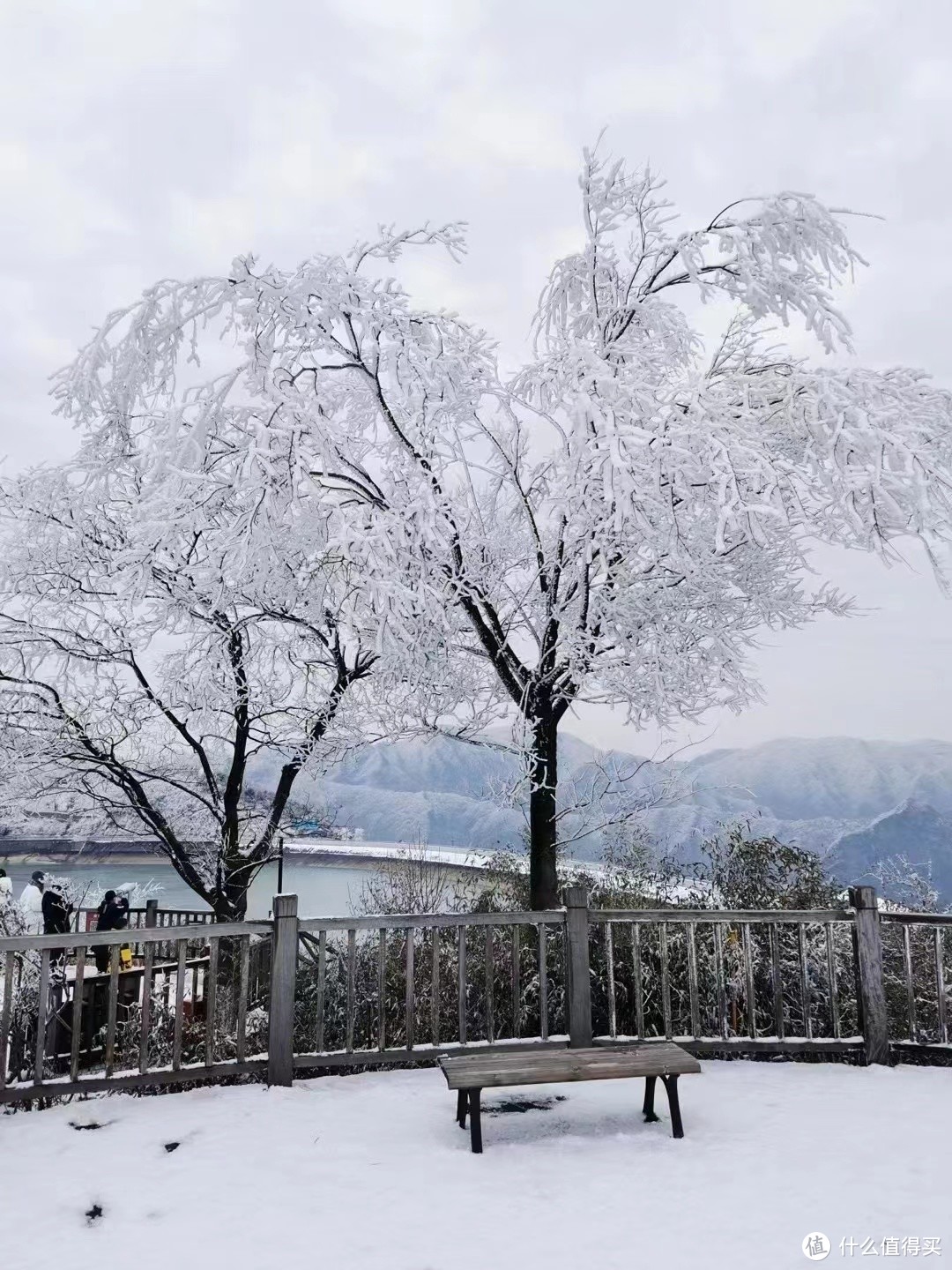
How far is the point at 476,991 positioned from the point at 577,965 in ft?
6.77

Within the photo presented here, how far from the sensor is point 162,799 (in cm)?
1205

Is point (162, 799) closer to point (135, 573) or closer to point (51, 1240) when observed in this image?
point (135, 573)

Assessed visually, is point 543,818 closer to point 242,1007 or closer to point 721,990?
point 721,990

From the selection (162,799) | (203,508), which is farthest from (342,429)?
(162,799)

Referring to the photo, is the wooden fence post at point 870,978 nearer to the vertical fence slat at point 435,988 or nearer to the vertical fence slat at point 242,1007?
the vertical fence slat at point 435,988

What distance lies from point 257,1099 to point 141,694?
235 inches

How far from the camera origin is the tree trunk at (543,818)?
22.8 ft

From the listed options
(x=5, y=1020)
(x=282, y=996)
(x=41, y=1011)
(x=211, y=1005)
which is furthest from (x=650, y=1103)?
(x=5, y=1020)

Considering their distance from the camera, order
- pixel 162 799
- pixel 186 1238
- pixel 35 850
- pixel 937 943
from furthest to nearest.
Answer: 1. pixel 35 850
2. pixel 162 799
3. pixel 937 943
4. pixel 186 1238

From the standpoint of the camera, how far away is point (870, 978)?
5.19 meters

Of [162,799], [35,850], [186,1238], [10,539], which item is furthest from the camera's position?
[35,850]

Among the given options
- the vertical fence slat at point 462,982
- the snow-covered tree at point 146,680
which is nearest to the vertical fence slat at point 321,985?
the vertical fence slat at point 462,982

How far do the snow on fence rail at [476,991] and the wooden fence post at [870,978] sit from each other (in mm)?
11

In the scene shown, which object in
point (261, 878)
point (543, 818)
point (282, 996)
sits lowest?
point (261, 878)
